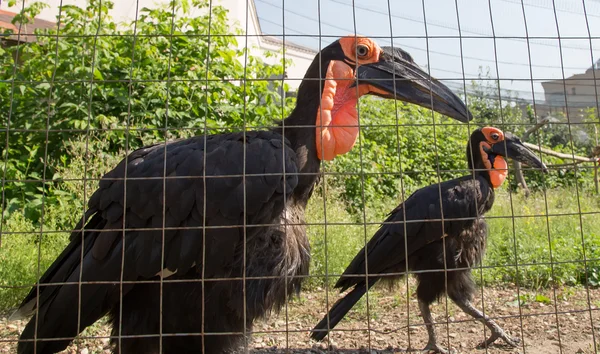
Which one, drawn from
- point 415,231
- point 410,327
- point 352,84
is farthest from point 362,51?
point 410,327

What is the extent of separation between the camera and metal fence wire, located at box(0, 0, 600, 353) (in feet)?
8.11

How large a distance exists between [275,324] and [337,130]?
2141 mm

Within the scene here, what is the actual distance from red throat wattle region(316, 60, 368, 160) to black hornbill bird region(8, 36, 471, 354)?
0.05 ft

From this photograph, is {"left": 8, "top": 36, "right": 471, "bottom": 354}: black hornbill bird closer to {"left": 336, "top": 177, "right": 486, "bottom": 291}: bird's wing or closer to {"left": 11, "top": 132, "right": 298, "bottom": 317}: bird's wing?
{"left": 11, "top": 132, "right": 298, "bottom": 317}: bird's wing

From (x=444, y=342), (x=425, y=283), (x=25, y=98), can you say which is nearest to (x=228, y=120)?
(x=25, y=98)

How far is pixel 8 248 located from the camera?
453 cm

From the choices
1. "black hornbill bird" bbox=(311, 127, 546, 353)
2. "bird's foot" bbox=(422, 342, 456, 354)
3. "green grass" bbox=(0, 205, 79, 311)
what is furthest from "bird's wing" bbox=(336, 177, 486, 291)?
"green grass" bbox=(0, 205, 79, 311)

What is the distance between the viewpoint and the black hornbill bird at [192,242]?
247cm

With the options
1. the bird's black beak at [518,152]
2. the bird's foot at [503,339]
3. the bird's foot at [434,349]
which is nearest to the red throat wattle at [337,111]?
the bird's foot at [434,349]

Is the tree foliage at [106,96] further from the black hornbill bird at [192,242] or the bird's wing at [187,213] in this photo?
the bird's wing at [187,213]

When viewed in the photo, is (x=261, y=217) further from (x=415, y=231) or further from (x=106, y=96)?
(x=106, y=96)

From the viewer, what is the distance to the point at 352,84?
3002 mm

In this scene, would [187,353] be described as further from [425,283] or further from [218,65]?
[218,65]

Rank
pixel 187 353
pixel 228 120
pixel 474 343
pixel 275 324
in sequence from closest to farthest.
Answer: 1. pixel 187 353
2. pixel 474 343
3. pixel 275 324
4. pixel 228 120
